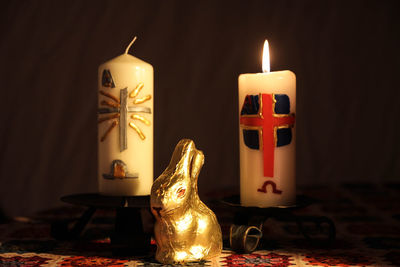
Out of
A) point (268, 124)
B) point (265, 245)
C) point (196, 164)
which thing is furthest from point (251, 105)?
point (265, 245)

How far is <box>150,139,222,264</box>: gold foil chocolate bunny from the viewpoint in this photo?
0.84m

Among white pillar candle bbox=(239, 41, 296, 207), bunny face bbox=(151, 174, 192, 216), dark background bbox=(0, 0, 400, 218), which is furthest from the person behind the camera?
dark background bbox=(0, 0, 400, 218)

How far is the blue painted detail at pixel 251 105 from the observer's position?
0.93 meters

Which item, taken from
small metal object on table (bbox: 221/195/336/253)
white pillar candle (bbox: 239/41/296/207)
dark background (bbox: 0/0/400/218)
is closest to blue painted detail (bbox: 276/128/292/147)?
white pillar candle (bbox: 239/41/296/207)

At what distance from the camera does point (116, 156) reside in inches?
39.2

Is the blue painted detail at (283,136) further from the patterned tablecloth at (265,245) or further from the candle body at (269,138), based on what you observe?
the patterned tablecloth at (265,245)

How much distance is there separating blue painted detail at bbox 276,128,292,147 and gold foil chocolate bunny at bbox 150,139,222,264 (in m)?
0.15

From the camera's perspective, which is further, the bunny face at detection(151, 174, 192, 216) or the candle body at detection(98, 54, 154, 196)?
the candle body at detection(98, 54, 154, 196)

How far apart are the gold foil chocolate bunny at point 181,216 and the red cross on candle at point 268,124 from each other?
0.12 metres

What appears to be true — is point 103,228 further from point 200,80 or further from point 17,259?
point 200,80

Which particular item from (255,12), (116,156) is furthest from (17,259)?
(255,12)

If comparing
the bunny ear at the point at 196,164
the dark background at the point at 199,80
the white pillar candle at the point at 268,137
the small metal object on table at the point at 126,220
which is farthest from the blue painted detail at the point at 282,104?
the dark background at the point at 199,80

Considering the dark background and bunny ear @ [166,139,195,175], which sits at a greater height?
the dark background

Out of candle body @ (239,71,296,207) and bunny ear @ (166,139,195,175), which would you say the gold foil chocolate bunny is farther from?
candle body @ (239,71,296,207)
